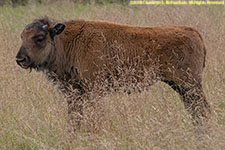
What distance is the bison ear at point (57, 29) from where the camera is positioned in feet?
21.1

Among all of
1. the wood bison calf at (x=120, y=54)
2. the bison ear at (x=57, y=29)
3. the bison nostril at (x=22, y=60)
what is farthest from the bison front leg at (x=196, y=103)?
the bison nostril at (x=22, y=60)

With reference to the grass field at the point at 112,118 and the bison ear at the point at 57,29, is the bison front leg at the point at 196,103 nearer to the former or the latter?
the grass field at the point at 112,118

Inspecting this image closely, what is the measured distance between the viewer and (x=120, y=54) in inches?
258

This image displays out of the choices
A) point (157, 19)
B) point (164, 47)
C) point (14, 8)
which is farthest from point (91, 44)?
point (14, 8)

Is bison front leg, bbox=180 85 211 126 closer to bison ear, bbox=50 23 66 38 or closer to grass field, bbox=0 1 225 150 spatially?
grass field, bbox=0 1 225 150

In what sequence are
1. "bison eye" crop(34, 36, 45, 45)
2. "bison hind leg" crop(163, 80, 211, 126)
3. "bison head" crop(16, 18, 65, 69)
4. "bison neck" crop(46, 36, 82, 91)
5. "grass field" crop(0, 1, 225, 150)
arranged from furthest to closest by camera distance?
"bison neck" crop(46, 36, 82, 91), "bison eye" crop(34, 36, 45, 45), "bison head" crop(16, 18, 65, 69), "bison hind leg" crop(163, 80, 211, 126), "grass field" crop(0, 1, 225, 150)

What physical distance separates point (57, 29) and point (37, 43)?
39cm

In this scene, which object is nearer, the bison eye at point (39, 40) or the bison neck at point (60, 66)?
the bison eye at point (39, 40)

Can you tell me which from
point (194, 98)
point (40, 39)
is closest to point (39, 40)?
point (40, 39)

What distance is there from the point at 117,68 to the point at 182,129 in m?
1.85

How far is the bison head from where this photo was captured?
20.4ft

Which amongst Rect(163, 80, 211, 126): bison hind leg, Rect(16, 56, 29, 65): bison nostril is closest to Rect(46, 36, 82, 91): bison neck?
Rect(16, 56, 29, 65): bison nostril

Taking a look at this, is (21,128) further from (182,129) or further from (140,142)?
(182,129)

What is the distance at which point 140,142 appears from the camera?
15.8 ft
